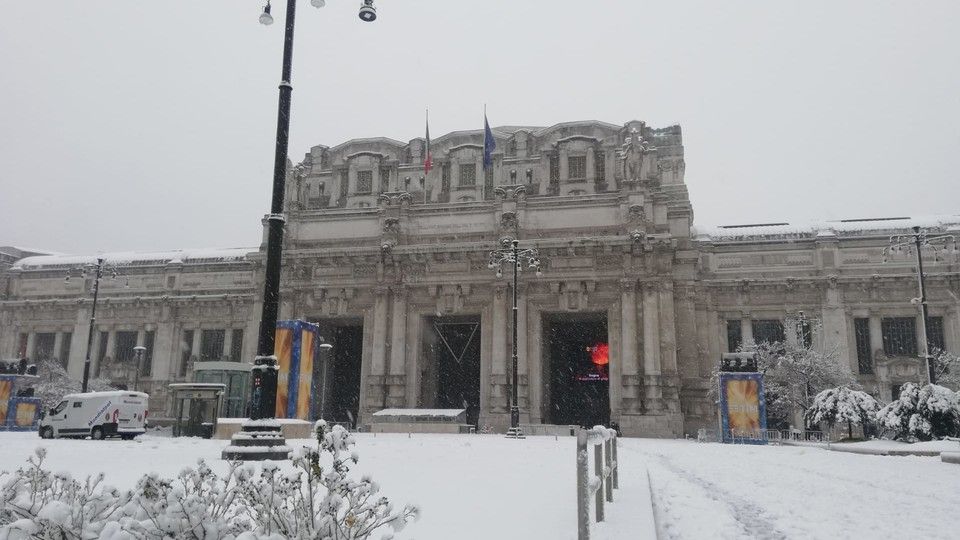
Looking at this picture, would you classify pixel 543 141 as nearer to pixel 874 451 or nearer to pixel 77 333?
pixel 874 451

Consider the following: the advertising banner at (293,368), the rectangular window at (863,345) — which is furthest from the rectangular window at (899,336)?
the advertising banner at (293,368)

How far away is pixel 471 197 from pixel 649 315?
16.0 meters

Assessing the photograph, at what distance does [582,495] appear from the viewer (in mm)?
4625

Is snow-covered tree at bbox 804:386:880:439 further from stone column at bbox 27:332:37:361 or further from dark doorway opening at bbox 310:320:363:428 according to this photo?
stone column at bbox 27:332:37:361

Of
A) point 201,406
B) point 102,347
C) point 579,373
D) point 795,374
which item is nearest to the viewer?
point 201,406

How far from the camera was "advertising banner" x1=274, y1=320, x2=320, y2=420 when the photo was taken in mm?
26625

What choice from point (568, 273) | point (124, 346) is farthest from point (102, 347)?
point (568, 273)

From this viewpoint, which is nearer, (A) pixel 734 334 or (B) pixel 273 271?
(B) pixel 273 271

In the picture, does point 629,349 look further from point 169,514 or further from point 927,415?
point 169,514

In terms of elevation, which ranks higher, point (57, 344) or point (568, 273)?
point (568, 273)

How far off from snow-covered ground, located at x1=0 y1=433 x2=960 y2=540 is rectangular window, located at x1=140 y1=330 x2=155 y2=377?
45.5 metres

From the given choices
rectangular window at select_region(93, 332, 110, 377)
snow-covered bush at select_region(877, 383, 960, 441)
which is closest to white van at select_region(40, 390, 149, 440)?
snow-covered bush at select_region(877, 383, 960, 441)

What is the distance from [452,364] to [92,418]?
3050 centimetres

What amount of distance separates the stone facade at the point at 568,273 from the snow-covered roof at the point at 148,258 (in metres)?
7.71
